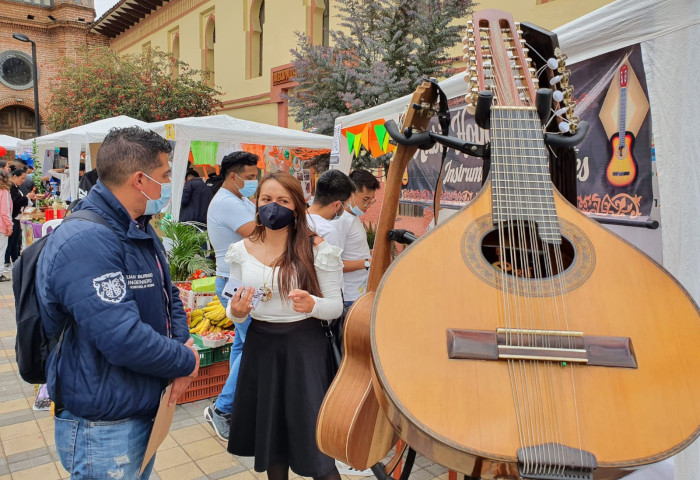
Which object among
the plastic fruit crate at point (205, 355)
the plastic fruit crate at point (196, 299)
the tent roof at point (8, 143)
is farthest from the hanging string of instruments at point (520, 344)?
the tent roof at point (8, 143)

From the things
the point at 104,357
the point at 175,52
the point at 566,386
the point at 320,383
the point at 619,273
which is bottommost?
the point at 320,383

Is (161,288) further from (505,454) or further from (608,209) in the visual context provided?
(608,209)

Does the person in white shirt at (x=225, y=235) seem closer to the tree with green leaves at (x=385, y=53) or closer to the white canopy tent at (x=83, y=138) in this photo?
the tree with green leaves at (x=385, y=53)

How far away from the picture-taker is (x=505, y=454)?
2.85 feet

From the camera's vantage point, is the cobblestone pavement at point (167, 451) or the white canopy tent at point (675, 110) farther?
the cobblestone pavement at point (167, 451)

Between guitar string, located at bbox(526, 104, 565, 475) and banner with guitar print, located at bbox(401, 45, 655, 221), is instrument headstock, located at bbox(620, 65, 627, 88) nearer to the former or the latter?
banner with guitar print, located at bbox(401, 45, 655, 221)

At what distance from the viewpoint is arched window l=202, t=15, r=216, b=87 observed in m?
16.6

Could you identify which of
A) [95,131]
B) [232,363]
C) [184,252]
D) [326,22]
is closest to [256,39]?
[326,22]

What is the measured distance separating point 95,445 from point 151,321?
47cm

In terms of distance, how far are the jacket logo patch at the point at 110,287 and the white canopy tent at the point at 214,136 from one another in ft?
17.1

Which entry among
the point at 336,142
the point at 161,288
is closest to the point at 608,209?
the point at 161,288

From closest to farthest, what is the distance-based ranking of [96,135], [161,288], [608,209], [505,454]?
[505,454] < [161,288] < [608,209] < [96,135]

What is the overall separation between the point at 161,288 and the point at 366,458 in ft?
3.49

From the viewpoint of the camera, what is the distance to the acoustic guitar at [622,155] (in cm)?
231
